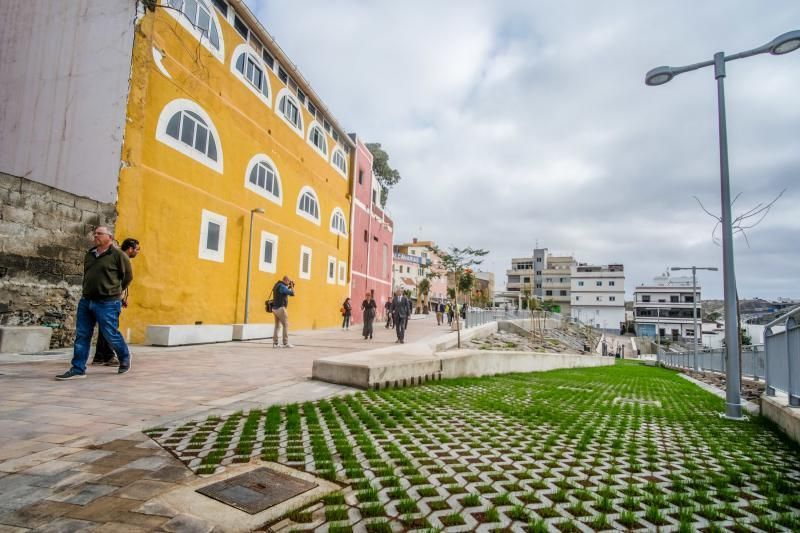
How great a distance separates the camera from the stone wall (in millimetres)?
7730

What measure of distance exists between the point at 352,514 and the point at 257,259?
48.8 ft

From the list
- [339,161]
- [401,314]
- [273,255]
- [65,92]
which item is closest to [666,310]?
[339,161]

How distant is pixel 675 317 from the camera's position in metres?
68.5

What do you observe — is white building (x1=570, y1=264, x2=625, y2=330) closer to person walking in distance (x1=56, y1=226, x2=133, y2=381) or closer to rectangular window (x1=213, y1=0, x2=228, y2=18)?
rectangular window (x1=213, y1=0, x2=228, y2=18)

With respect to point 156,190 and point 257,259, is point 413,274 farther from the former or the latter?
point 156,190

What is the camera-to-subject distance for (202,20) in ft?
43.9

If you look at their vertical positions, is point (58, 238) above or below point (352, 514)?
above

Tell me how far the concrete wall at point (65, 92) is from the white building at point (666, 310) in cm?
7342

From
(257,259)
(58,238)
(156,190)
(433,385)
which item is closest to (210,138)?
(156,190)

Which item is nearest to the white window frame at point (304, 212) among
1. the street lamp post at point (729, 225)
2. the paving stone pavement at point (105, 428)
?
the paving stone pavement at point (105, 428)

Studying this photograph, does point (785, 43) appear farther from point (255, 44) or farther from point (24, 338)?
point (255, 44)

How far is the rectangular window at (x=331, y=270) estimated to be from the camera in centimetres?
2375

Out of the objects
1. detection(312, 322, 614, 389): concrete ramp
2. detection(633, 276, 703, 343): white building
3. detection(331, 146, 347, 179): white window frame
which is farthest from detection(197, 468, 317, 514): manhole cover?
detection(633, 276, 703, 343): white building

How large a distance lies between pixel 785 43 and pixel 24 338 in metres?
13.8
